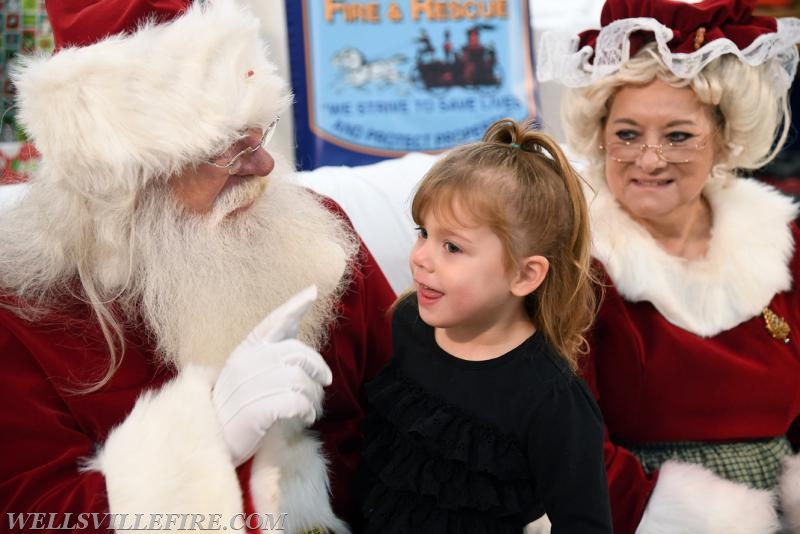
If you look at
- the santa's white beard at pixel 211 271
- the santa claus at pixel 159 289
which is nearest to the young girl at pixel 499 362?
the santa claus at pixel 159 289

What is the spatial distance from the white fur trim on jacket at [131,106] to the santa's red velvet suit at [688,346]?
3.35 ft

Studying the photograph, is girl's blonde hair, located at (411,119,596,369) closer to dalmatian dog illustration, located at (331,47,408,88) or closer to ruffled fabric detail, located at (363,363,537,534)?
ruffled fabric detail, located at (363,363,537,534)

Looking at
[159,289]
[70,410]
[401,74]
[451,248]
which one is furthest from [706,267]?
[401,74]

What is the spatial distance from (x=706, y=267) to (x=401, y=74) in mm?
1834

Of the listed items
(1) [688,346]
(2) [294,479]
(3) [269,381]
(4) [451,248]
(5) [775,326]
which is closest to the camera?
(3) [269,381]

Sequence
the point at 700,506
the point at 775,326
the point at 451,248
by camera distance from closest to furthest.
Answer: the point at 451,248 < the point at 700,506 < the point at 775,326

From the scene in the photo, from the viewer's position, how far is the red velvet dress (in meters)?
1.55

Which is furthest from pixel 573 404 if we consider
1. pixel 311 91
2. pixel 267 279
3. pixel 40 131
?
pixel 311 91

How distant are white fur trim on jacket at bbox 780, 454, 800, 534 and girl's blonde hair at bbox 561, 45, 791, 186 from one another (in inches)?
31.4

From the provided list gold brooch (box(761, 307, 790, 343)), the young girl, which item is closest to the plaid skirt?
gold brooch (box(761, 307, 790, 343))

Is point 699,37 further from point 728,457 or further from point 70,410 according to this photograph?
point 70,410

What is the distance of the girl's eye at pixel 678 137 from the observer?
2215 millimetres

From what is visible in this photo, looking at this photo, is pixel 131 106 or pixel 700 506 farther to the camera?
pixel 700 506

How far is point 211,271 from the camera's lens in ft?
5.71
